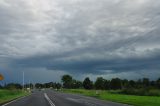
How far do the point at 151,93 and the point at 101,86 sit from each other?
420 feet

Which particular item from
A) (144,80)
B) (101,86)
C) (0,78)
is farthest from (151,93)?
(101,86)

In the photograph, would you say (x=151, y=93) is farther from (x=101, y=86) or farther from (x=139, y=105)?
(x=101, y=86)

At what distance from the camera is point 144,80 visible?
6097 inches

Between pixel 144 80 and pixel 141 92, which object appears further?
pixel 144 80

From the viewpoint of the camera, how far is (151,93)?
7038 cm

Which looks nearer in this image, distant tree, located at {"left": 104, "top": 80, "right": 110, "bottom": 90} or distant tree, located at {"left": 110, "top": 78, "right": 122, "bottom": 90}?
distant tree, located at {"left": 110, "top": 78, "right": 122, "bottom": 90}

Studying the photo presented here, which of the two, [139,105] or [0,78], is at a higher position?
[0,78]

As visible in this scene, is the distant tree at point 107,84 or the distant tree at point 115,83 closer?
the distant tree at point 115,83

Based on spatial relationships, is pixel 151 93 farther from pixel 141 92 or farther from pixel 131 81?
pixel 131 81

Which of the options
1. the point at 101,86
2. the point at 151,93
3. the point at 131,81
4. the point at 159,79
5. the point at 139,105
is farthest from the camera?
the point at 101,86

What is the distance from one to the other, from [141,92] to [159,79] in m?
64.0

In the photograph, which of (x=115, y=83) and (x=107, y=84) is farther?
(x=107, y=84)

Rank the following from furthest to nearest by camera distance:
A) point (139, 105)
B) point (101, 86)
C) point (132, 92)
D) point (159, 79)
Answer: point (101, 86), point (159, 79), point (132, 92), point (139, 105)

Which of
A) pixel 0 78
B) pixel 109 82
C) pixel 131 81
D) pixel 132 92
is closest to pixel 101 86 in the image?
pixel 109 82
